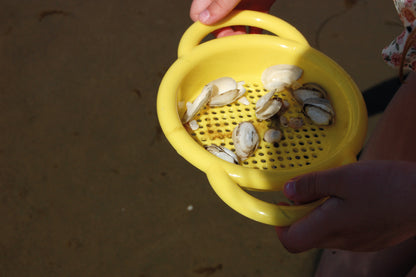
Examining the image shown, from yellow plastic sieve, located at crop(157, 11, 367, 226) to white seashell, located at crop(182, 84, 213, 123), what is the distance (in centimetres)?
1

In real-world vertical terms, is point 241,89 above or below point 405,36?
below

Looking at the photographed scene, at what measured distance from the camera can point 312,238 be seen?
739 mm

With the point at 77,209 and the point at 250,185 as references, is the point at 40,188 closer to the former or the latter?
the point at 77,209

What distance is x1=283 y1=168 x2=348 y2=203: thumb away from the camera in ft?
2.32

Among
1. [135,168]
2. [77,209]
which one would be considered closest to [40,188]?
[77,209]

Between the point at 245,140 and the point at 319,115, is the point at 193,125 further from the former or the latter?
the point at 319,115

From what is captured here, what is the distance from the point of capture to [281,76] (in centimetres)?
97

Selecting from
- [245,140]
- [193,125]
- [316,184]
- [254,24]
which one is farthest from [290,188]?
[254,24]

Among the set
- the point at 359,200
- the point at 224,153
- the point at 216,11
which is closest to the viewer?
the point at 359,200

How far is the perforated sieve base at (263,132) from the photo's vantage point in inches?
35.0

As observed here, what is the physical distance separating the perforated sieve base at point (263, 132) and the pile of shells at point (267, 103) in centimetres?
1

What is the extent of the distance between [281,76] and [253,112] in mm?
108

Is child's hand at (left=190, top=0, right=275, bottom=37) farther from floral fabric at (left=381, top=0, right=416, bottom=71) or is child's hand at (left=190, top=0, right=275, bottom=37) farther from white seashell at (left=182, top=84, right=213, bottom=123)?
floral fabric at (left=381, top=0, right=416, bottom=71)

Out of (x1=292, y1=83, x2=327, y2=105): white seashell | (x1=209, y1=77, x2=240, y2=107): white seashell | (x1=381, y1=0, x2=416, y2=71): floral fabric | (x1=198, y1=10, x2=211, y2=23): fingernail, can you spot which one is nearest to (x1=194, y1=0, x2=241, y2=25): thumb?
(x1=198, y1=10, x2=211, y2=23): fingernail
